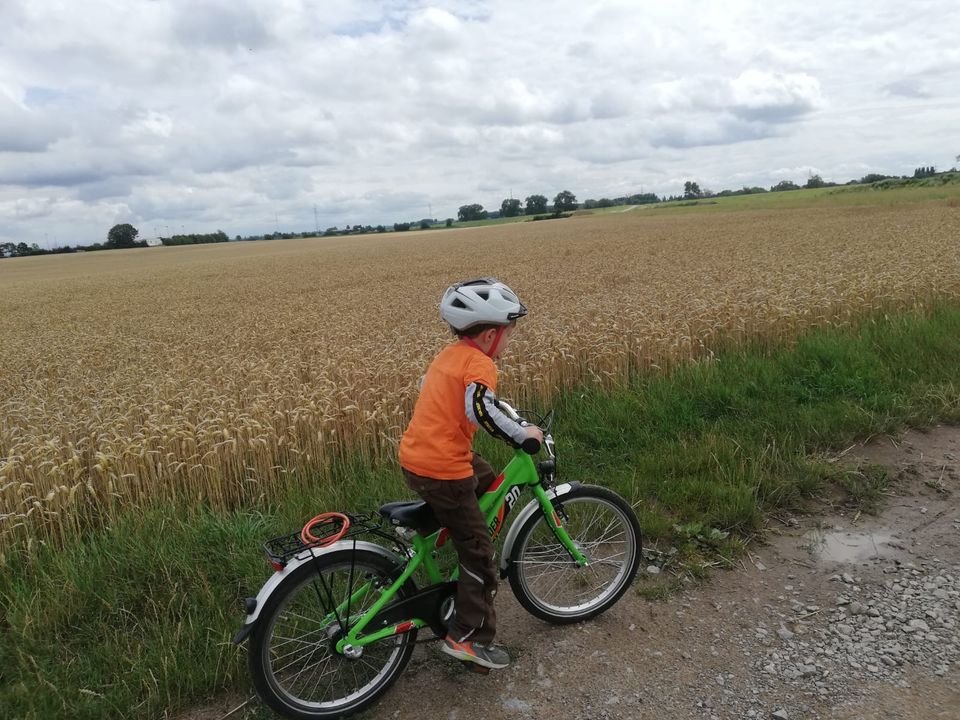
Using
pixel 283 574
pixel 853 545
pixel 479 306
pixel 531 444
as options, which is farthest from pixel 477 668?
pixel 853 545

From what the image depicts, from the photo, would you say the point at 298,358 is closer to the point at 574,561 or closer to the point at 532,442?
the point at 574,561

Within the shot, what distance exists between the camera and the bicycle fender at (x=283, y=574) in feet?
10.2

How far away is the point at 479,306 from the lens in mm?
3328

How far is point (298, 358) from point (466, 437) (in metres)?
7.07

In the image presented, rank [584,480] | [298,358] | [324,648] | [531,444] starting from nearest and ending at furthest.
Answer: [531,444], [324,648], [584,480], [298,358]

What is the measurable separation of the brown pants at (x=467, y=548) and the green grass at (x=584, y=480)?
4.41 feet

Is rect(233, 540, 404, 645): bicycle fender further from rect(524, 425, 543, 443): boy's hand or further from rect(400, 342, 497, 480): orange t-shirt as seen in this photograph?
rect(524, 425, 543, 443): boy's hand

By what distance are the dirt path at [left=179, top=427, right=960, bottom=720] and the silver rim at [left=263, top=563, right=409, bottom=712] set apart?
0.63 ft

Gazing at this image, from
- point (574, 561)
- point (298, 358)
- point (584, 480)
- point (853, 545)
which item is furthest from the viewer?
point (298, 358)

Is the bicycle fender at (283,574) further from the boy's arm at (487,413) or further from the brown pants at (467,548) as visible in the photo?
the boy's arm at (487,413)

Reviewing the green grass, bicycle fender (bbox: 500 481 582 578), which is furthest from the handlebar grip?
the green grass

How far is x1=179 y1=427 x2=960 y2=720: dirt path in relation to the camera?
10.5ft

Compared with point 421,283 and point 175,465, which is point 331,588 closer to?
point 175,465

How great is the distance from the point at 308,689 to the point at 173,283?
32.6 m
